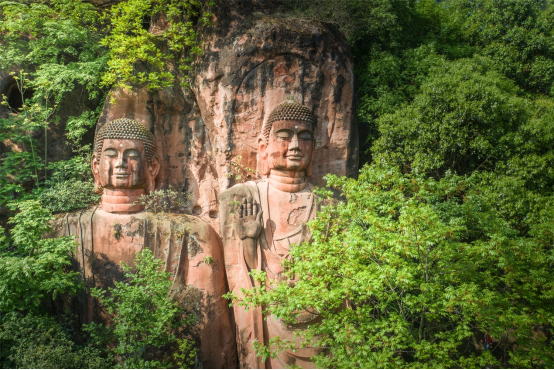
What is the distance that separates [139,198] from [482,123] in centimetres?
749

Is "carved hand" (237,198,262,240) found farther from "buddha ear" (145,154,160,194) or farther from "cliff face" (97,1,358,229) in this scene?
"buddha ear" (145,154,160,194)

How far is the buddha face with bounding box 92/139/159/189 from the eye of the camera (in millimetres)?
9953

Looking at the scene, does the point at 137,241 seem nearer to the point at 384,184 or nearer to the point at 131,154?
the point at 131,154

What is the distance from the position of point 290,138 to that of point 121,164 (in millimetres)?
3446

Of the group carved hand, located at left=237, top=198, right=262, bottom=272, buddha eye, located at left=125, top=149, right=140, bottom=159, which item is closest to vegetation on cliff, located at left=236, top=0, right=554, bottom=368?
carved hand, located at left=237, top=198, right=262, bottom=272

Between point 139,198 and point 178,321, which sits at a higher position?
point 139,198

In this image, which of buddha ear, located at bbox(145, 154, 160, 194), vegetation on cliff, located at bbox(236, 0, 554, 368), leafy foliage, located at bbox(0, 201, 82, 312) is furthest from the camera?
buddha ear, located at bbox(145, 154, 160, 194)

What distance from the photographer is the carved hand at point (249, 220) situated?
9.22 m

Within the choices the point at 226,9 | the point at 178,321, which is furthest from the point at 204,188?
the point at 226,9

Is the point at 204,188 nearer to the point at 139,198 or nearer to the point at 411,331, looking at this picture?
the point at 139,198

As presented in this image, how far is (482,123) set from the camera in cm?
1070

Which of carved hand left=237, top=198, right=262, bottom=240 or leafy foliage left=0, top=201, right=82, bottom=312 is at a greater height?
carved hand left=237, top=198, right=262, bottom=240

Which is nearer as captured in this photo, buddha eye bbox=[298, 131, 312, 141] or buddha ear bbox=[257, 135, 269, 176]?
buddha eye bbox=[298, 131, 312, 141]

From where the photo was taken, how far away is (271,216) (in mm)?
9578
